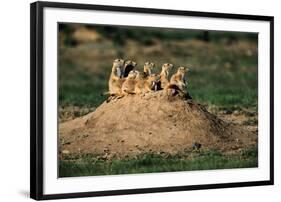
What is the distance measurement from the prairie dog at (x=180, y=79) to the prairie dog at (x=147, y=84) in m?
0.18

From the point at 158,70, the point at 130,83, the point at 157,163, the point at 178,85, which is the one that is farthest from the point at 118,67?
the point at 157,163

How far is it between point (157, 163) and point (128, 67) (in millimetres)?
954

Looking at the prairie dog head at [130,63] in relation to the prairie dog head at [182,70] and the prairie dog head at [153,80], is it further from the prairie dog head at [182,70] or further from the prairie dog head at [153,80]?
the prairie dog head at [182,70]

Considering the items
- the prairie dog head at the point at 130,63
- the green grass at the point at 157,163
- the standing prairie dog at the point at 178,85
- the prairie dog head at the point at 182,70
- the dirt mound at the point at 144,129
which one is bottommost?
the green grass at the point at 157,163

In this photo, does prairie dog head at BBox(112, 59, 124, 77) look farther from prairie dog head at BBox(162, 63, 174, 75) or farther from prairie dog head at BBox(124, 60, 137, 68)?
prairie dog head at BBox(162, 63, 174, 75)

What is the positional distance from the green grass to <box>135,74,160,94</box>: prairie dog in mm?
633

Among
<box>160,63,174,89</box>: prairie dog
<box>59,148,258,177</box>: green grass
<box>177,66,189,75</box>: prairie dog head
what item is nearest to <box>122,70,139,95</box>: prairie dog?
<box>160,63,174,89</box>: prairie dog

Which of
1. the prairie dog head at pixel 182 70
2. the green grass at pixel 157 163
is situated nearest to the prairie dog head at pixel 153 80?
the prairie dog head at pixel 182 70

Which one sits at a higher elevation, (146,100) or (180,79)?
(180,79)

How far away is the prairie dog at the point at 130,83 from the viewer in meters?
8.54

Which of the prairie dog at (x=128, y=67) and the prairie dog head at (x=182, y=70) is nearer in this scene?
the prairie dog at (x=128, y=67)

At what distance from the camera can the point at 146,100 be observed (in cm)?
859

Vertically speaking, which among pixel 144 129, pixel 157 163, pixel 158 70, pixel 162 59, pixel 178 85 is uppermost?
pixel 162 59

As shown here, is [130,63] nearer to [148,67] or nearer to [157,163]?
[148,67]
